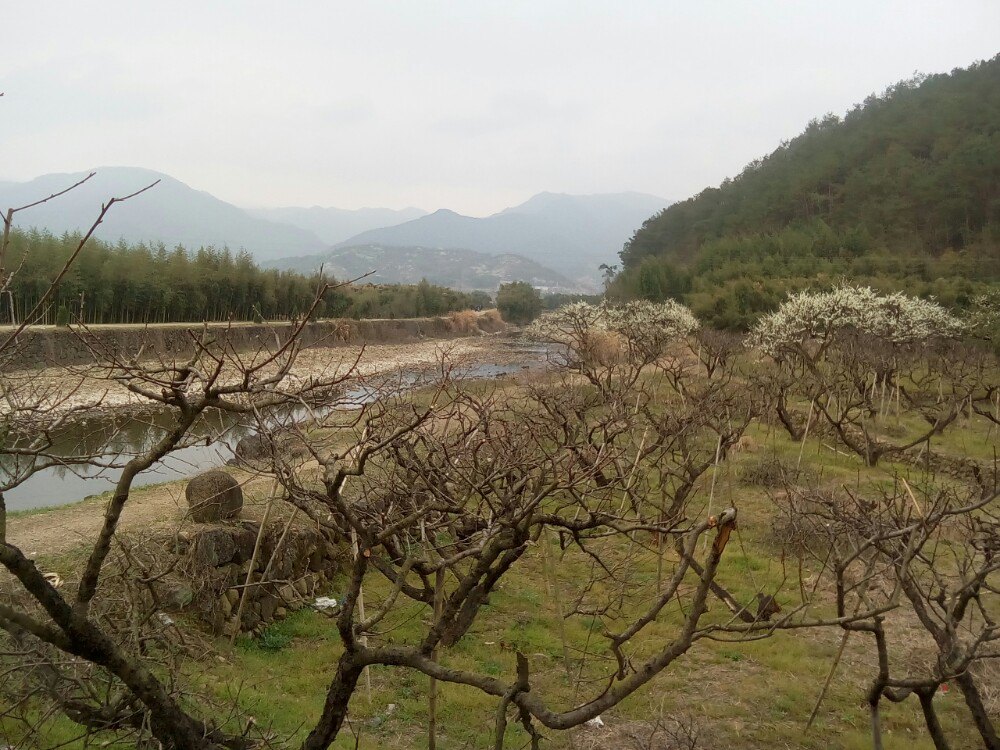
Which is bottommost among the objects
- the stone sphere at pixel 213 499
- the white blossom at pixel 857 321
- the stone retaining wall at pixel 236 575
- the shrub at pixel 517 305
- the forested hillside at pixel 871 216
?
the stone retaining wall at pixel 236 575

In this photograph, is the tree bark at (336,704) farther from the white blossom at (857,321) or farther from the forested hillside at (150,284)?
A: the white blossom at (857,321)

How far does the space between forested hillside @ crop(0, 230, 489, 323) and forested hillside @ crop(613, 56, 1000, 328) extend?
24.3 metres

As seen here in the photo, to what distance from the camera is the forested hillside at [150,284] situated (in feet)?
82.1

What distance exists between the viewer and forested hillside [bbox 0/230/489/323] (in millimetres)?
25031

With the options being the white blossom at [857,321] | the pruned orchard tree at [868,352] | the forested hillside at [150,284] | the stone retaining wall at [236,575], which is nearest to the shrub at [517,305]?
the forested hillside at [150,284]

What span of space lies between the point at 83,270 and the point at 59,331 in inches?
185

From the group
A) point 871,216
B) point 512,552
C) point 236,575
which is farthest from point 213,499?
point 871,216

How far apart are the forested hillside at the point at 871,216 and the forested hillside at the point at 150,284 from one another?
79.6 feet

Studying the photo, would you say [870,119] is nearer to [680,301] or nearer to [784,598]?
[680,301]

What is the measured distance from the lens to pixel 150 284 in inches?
1240

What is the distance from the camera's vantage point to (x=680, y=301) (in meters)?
42.1

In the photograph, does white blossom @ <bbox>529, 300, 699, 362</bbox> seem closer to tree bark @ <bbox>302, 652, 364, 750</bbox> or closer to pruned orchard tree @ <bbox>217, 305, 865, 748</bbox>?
pruned orchard tree @ <bbox>217, 305, 865, 748</bbox>

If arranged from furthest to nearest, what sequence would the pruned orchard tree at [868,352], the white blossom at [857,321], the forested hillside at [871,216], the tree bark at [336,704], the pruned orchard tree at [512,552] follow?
the forested hillside at [871,216], the white blossom at [857,321], the pruned orchard tree at [868,352], the tree bark at [336,704], the pruned orchard tree at [512,552]

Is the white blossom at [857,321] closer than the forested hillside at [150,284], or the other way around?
the white blossom at [857,321]
